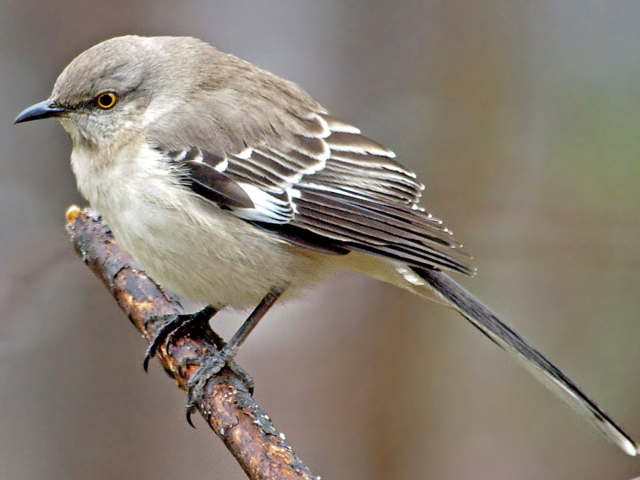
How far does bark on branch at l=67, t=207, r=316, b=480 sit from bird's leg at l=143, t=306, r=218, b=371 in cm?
3

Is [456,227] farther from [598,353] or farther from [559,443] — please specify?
[559,443]

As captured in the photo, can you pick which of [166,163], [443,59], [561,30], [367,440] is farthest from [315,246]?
[561,30]

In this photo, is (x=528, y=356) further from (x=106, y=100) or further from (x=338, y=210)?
(x=106, y=100)

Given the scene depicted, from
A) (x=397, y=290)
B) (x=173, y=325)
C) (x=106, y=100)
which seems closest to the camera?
(x=106, y=100)

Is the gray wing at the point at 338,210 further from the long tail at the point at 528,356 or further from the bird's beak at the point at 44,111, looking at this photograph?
the bird's beak at the point at 44,111

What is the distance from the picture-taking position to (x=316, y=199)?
124 inches

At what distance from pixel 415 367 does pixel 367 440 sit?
66 cm

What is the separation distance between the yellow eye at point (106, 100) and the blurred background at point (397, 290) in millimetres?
2020

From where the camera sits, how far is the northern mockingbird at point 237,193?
301cm

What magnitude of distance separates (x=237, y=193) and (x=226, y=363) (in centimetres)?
74

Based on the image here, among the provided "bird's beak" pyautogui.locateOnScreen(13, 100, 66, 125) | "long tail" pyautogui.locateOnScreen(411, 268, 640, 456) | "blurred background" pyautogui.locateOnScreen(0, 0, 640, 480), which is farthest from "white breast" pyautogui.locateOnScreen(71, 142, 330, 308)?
"blurred background" pyautogui.locateOnScreen(0, 0, 640, 480)

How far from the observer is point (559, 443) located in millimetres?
5508

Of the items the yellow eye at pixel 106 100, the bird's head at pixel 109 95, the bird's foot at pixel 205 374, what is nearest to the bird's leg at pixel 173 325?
the bird's foot at pixel 205 374

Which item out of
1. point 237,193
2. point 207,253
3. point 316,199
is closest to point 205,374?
point 207,253
